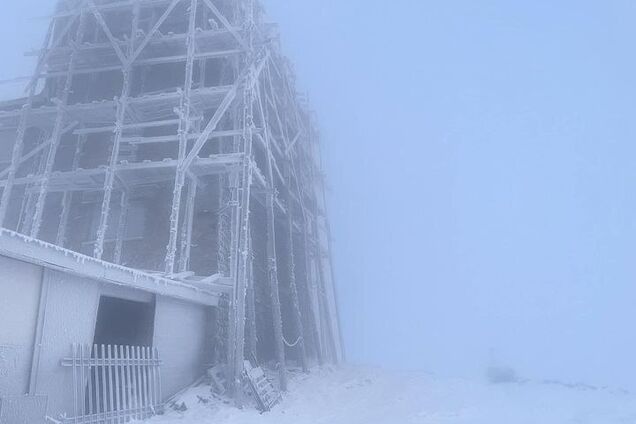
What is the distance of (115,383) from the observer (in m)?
9.52

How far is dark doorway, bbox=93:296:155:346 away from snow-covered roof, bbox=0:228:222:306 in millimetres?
679

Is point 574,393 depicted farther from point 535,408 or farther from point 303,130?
point 303,130

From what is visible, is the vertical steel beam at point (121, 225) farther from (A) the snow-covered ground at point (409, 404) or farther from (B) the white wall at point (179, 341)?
(A) the snow-covered ground at point (409, 404)

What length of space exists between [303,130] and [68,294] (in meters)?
15.8

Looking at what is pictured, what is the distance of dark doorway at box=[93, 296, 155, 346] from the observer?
1048cm

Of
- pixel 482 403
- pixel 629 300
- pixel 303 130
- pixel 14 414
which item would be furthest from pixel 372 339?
pixel 629 300

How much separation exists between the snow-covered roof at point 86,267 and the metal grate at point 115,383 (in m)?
1.18

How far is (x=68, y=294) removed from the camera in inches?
324

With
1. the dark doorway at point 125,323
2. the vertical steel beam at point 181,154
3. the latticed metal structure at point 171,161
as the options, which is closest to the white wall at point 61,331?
the dark doorway at point 125,323

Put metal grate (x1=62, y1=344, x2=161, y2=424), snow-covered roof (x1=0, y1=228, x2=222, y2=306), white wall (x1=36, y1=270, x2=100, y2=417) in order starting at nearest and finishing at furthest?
snow-covered roof (x1=0, y1=228, x2=222, y2=306) < white wall (x1=36, y1=270, x2=100, y2=417) < metal grate (x1=62, y1=344, x2=161, y2=424)

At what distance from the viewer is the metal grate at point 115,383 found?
27.0ft

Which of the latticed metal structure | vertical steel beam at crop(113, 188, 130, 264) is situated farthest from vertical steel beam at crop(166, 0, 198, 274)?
vertical steel beam at crop(113, 188, 130, 264)

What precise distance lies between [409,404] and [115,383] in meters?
6.63

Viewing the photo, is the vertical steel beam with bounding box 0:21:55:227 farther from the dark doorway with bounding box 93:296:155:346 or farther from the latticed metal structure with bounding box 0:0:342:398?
the dark doorway with bounding box 93:296:155:346
